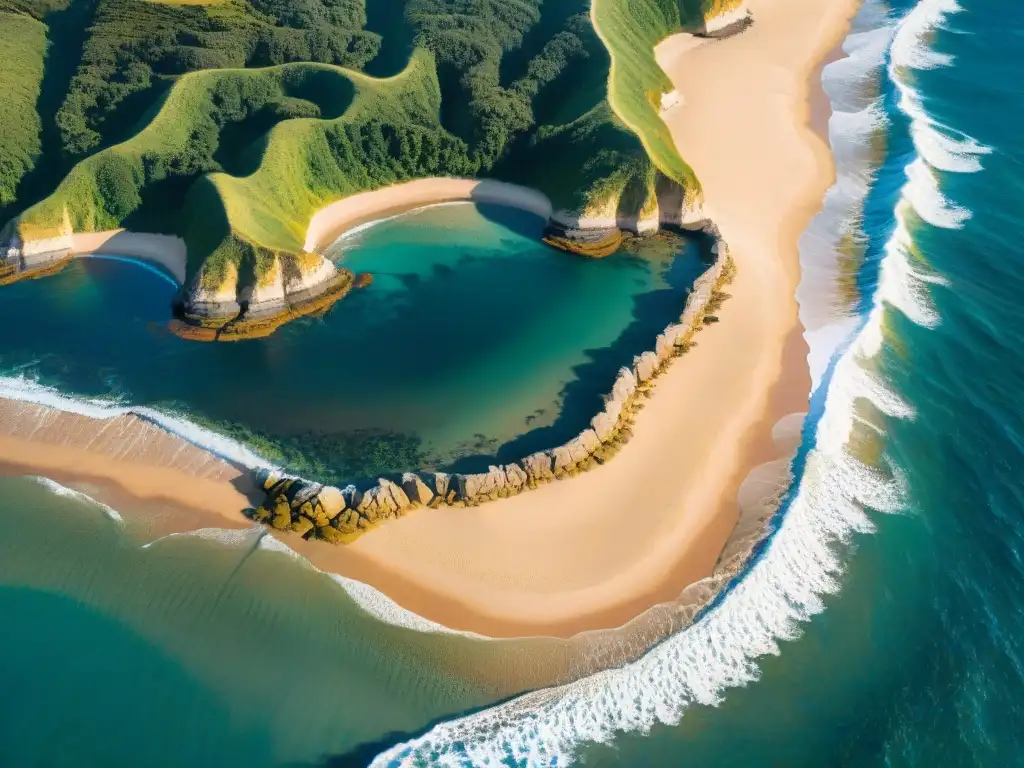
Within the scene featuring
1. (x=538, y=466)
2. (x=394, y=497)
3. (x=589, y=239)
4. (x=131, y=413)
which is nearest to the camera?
(x=394, y=497)

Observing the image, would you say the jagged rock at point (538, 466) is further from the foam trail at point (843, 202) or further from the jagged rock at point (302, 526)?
the foam trail at point (843, 202)

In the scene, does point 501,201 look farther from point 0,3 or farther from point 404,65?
point 0,3

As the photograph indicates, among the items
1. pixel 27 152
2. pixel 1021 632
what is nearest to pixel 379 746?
pixel 1021 632

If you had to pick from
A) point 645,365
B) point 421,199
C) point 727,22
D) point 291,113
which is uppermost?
point 291,113

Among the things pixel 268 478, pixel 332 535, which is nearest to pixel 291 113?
pixel 268 478

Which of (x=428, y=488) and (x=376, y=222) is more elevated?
(x=376, y=222)

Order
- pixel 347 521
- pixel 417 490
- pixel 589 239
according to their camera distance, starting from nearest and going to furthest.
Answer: pixel 347 521 → pixel 417 490 → pixel 589 239

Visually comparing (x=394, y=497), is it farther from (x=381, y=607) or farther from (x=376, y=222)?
(x=376, y=222)
